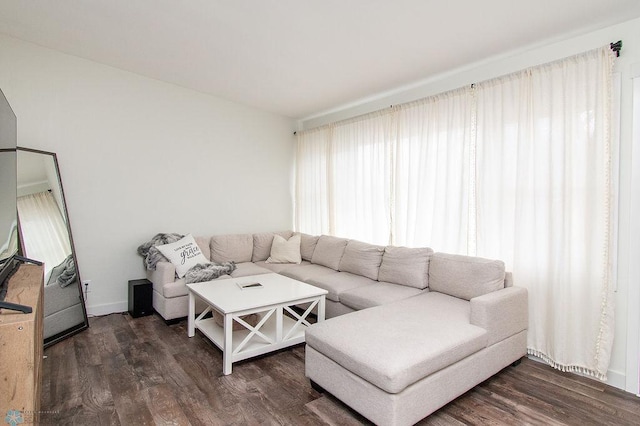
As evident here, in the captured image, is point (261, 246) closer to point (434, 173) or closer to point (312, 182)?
point (312, 182)

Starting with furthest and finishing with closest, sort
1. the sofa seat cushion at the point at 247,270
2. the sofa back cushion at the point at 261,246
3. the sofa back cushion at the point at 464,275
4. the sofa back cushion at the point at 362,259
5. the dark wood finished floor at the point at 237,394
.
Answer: the sofa back cushion at the point at 261,246, the sofa seat cushion at the point at 247,270, the sofa back cushion at the point at 362,259, the sofa back cushion at the point at 464,275, the dark wood finished floor at the point at 237,394

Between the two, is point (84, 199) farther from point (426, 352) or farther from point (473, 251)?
point (473, 251)

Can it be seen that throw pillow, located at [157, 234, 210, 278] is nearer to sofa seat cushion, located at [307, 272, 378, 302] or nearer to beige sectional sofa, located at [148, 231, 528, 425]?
beige sectional sofa, located at [148, 231, 528, 425]

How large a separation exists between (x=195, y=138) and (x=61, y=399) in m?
3.09

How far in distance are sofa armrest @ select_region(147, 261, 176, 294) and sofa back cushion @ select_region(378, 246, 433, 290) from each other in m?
2.19

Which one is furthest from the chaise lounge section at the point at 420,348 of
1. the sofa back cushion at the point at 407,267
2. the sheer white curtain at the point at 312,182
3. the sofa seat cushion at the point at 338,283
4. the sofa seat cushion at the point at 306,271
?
the sheer white curtain at the point at 312,182

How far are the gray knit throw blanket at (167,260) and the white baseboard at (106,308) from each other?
0.52 m

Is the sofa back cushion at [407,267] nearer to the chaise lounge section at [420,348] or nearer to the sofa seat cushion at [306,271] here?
the chaise lounge section at [420,348]

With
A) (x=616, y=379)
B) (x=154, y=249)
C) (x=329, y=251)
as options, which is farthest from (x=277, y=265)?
(x=616, y=379)

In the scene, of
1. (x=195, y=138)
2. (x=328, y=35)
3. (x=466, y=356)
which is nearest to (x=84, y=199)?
(x=195, y=138)

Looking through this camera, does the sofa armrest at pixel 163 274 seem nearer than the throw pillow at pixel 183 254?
Yes

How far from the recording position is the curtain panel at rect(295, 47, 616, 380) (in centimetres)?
241

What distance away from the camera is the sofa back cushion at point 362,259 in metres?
3.61

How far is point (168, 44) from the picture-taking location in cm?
294
